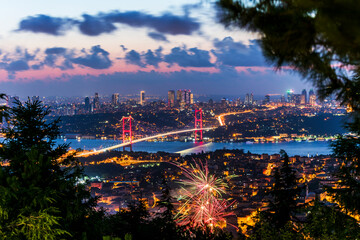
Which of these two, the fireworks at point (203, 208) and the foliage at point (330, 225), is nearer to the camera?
the foliage at point (330, 225)

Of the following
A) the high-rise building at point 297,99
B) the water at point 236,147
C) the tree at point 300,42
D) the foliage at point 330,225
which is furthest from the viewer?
the high-rise building at point 297,99

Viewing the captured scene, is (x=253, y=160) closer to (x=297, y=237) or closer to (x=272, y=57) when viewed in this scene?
(x=297, y=237)

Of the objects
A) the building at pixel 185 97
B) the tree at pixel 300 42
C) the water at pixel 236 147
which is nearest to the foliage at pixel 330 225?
the tree at pixel 300 42

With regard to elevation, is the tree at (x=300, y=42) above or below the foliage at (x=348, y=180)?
above

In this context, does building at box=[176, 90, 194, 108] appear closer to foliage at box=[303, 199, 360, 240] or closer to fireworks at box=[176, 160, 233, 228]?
fireworks at box=[176, 160, 233, 228]

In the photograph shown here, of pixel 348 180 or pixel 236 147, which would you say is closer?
pixel 348 180

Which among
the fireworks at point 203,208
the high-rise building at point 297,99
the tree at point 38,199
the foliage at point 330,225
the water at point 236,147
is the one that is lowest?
the water at point 236,147

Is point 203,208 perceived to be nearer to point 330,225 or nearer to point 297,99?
point 330,225

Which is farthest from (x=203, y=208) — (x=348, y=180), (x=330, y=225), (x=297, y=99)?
(x=297, y=99)

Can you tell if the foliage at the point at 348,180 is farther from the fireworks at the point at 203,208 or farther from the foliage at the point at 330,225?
the fireworks at the point at 203,208
